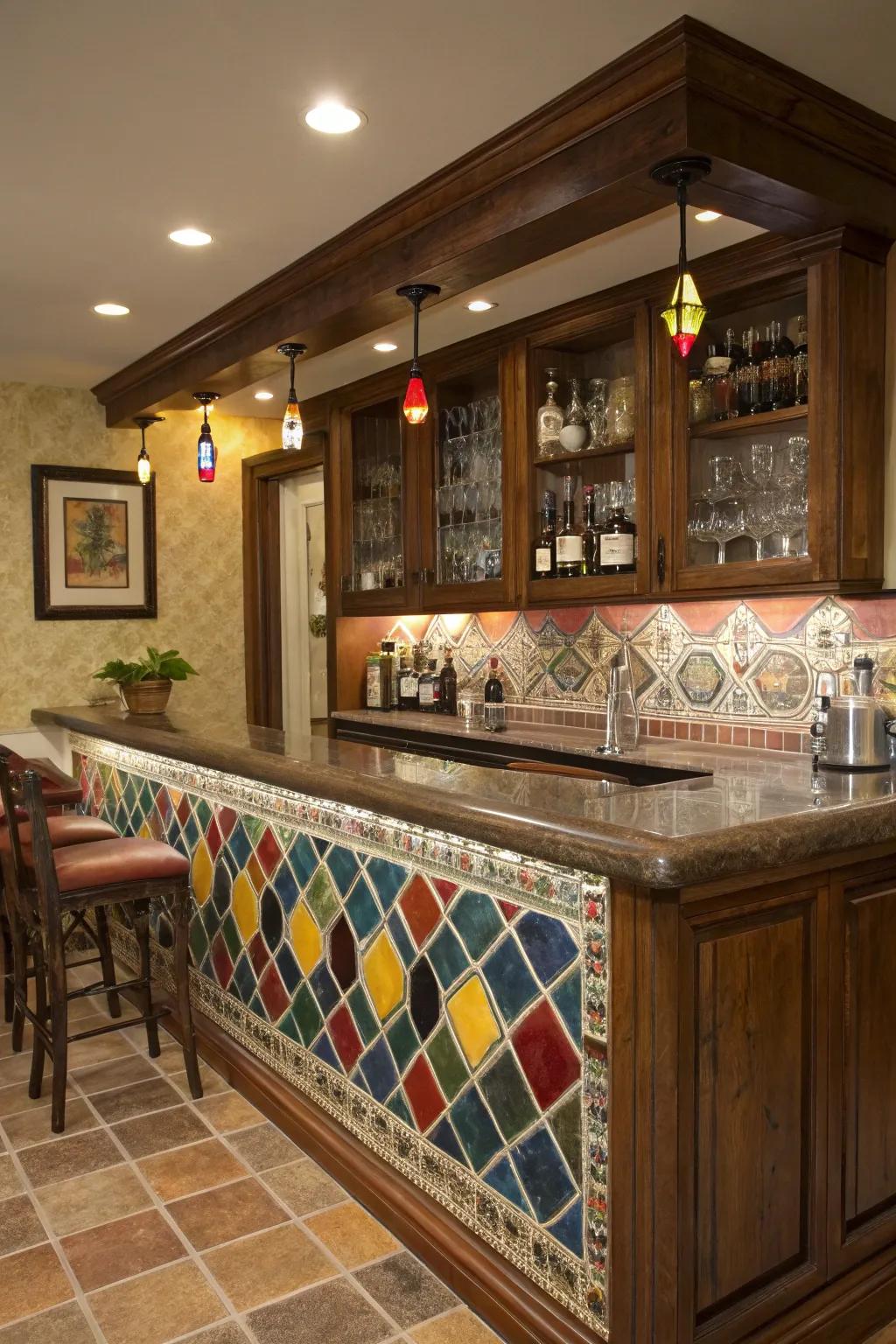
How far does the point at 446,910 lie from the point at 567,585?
1.99 metres

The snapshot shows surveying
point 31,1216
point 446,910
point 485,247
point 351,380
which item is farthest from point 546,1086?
point 351,380

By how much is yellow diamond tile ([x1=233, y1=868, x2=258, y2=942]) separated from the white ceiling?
1986 millimetres

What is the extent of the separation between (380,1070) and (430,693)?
2760 millimetres

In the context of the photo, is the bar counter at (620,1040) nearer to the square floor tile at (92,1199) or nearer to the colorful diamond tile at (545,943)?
the colorful diamond tile at (545,943)

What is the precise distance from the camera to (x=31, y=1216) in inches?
99.7

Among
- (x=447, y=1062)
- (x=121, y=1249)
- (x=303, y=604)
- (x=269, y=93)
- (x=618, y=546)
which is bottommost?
(x=121, y=1249)

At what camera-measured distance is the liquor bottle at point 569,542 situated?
4000mm

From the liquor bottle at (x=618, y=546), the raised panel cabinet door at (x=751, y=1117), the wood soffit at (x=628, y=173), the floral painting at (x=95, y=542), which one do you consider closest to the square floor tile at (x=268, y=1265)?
the raised panel cabinet door at (x=751, y=1117)

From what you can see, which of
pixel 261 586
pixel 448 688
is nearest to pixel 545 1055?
pixel 448 688

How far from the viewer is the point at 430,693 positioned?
5.13 meters

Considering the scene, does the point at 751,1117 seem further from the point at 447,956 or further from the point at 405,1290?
the point at 405,1290

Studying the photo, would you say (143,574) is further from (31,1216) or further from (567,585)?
(31,1216)

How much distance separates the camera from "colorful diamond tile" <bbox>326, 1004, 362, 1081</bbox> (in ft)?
8.57

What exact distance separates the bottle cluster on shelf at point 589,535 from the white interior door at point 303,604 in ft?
7.33
